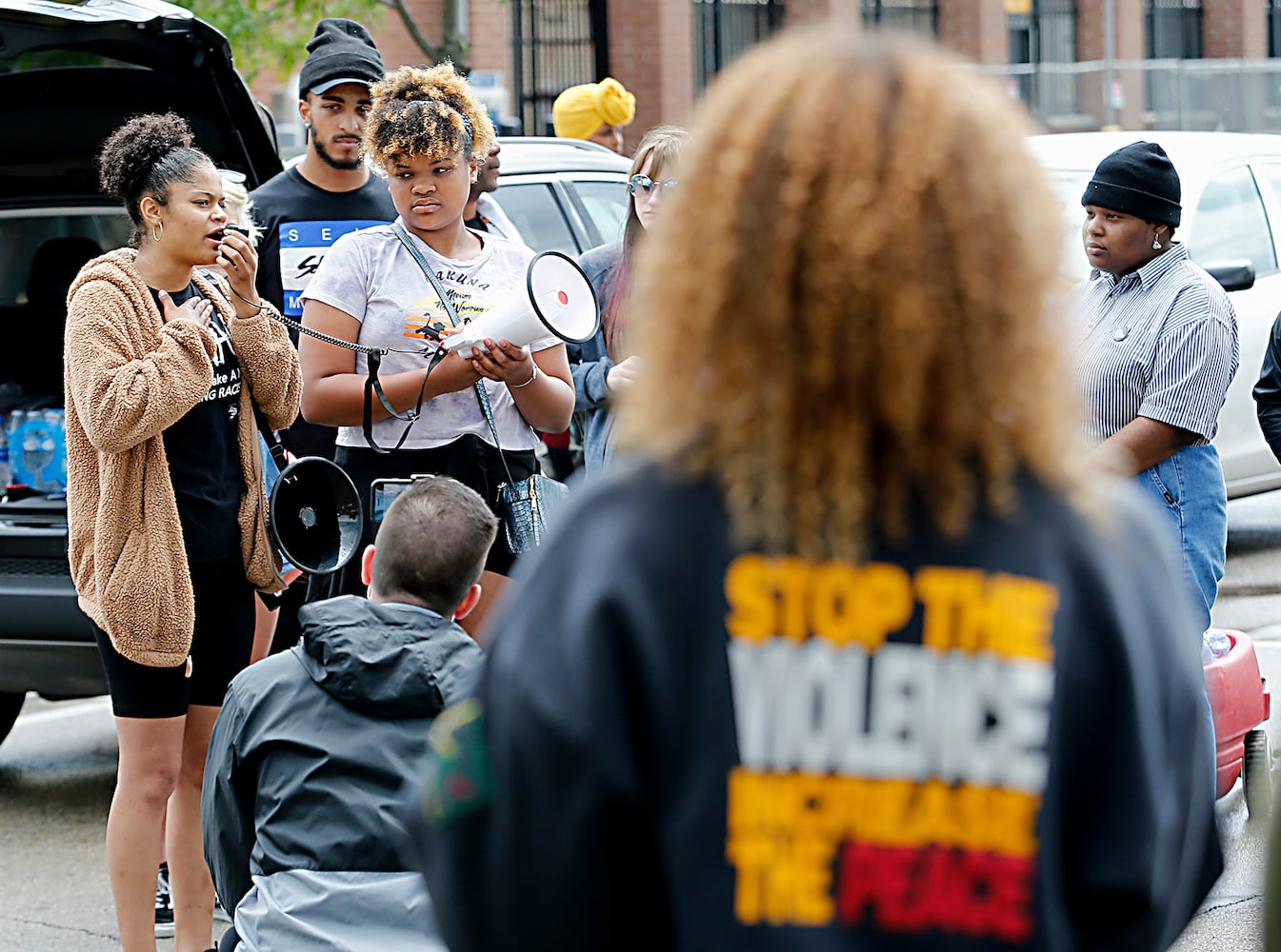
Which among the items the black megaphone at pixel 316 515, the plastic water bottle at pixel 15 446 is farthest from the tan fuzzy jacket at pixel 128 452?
the plastic water bottle at pixel 15 446

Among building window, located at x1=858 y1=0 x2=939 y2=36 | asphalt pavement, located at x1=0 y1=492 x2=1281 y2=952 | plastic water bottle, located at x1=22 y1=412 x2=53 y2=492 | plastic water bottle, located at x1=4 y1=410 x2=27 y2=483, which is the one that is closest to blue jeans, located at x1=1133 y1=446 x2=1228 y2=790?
asphalt pavement, located at x1=0 y1=492 x2=1281 y2=952

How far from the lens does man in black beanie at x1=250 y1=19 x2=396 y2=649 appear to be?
491 centimetres

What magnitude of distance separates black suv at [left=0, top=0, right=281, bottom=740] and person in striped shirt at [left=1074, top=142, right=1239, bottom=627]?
2.40 metres

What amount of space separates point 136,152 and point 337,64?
5.06 ft

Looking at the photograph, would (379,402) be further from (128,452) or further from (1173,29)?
(1173,29)

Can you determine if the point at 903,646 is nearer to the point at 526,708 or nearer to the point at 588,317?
the point at 526,708

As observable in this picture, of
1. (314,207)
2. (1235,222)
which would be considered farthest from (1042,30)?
(314,207)

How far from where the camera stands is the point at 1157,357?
4.30m

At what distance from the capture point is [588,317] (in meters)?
3.99

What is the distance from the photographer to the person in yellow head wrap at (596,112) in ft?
29.9

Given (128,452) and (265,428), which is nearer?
(128,452)

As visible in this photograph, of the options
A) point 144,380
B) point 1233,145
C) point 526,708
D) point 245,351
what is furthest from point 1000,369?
point 1233,145

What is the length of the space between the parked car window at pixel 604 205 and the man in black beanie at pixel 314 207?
67.7 inches

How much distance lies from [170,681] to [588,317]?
1.22 meters
